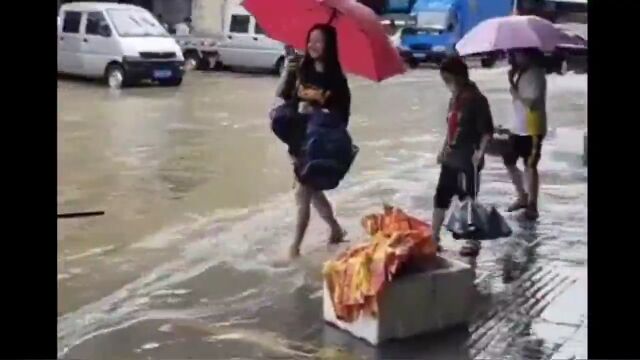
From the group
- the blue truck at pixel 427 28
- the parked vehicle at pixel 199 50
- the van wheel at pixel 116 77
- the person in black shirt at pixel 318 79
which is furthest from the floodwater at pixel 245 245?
the parked vehicle at pixel 199 50

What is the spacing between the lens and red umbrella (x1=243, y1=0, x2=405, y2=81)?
7.75 metres

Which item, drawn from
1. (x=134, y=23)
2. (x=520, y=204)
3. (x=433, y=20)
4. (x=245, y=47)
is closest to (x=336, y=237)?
(x=520, y=204)

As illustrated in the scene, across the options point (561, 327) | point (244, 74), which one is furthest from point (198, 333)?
point (244, 74)

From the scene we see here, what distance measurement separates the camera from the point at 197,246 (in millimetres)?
8891

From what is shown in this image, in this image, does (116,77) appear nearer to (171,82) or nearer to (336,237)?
(171,82)

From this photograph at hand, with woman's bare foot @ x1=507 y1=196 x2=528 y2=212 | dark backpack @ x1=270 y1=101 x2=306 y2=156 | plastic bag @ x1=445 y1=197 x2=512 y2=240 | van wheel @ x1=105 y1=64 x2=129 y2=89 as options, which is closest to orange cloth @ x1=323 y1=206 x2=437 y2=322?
dark backpack @ x1=270 y1=101 x2=306 y2=156

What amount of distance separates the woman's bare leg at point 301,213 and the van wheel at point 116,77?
1505 cm

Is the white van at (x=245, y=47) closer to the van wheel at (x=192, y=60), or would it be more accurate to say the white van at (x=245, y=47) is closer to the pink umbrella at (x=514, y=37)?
the van wheel at (x=192, y=60)

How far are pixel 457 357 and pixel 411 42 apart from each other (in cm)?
2123

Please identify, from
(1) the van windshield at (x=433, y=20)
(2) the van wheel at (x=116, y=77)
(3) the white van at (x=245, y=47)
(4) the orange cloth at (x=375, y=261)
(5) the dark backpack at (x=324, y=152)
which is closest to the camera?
(4) the orange cloth at (x=375, y=261)

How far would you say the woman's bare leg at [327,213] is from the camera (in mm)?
8688

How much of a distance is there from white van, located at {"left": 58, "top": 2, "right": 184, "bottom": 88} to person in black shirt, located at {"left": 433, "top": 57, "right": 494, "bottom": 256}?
51.5 feet

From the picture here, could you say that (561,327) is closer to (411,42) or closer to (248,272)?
(248,272)
